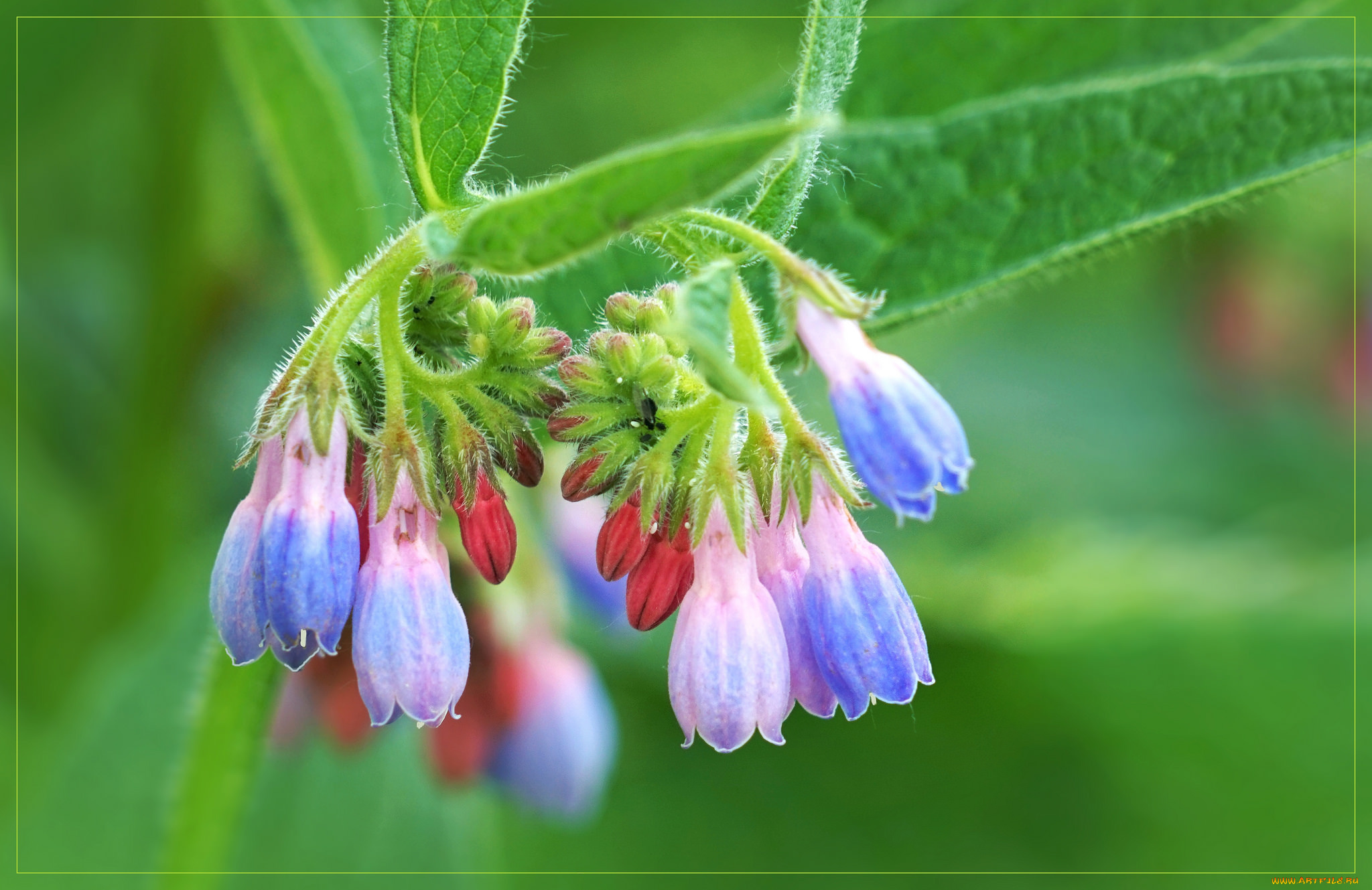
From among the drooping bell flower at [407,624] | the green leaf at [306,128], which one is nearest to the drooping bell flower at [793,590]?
the drooping bell flower at [407,624]

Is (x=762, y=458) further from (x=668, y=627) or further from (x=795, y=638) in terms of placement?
(x=668, y=627)

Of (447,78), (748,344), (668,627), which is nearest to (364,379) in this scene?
(447,78)

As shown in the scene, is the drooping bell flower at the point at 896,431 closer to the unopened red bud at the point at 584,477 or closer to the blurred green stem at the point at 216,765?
the unopened red bud at the point at 584,477

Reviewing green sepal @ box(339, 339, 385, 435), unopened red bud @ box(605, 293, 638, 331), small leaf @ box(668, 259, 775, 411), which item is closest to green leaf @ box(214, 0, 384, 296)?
green sepal @ box(339, 339, 385, 435)

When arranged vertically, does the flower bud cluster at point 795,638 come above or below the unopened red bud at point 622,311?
below

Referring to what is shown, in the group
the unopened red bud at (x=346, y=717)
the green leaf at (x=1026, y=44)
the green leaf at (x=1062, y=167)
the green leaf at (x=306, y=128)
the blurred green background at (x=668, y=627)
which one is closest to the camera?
the green leaf at (x=1062, y=167)

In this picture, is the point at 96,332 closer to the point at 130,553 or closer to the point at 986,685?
the point at 130,553
